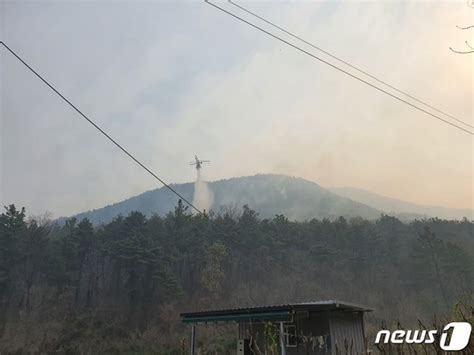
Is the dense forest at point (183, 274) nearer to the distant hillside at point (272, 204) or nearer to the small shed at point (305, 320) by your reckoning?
the small shed at point (305, 320)

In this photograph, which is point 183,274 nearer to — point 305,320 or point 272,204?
point 305,320

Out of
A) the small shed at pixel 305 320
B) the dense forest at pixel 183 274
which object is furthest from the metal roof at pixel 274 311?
the dense forest at pixel 183 274

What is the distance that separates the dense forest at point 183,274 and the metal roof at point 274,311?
49.5 ft

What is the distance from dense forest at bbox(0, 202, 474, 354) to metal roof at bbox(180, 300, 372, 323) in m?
15.1

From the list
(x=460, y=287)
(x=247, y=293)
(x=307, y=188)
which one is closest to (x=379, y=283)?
(x=460, y=287)

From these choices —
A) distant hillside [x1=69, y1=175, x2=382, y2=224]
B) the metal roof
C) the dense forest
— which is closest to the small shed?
the metal roof

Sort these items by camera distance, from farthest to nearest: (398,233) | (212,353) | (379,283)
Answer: (398,233)
(379,283)
(212,353)

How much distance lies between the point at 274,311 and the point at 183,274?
32.5 meters

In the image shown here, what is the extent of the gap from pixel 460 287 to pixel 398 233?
13.0 metres

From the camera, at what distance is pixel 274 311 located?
11.9 metres

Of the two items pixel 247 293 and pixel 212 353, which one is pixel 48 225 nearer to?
pixel 247 293

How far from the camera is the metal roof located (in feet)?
38.9

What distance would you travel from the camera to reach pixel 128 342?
1275 inches

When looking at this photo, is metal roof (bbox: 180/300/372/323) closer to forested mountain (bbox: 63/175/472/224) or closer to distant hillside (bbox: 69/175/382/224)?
forested mountain (bbox: 63/175/472/224)
